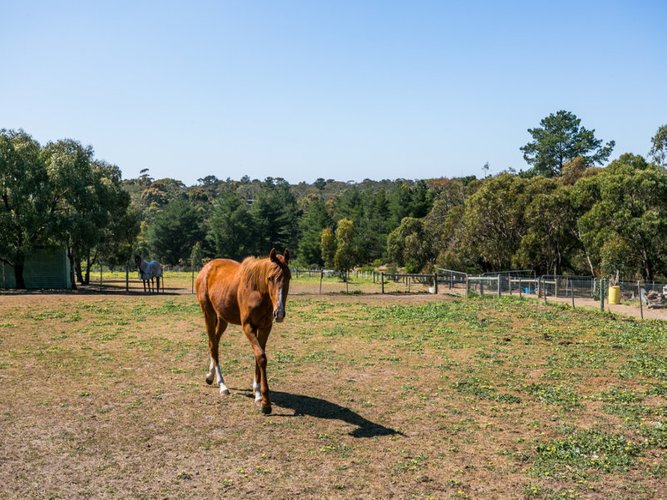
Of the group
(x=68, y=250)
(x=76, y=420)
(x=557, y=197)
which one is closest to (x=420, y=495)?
(x=76, y=420)

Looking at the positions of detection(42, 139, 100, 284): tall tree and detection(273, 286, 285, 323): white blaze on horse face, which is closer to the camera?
detection(273, 286, 285, 323): white blaze on horse face

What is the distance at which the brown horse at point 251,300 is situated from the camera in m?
9.70

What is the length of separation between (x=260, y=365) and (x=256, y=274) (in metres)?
1.68

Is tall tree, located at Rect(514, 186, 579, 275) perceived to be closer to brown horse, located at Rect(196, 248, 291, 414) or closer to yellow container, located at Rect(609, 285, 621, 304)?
yellow container, located at Rect(609, 285, 621, 304)

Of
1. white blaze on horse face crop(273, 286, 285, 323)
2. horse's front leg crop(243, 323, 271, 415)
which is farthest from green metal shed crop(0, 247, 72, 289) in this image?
white blaze on horse face crop(273, 286, 285, 323)

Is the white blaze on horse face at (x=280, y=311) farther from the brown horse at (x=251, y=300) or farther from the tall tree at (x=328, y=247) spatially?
the tall tree at (x=328, y=247)

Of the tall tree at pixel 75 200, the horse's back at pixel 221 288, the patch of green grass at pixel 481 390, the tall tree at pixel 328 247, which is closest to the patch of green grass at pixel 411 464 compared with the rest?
the patch of green grass at pixel 481 390

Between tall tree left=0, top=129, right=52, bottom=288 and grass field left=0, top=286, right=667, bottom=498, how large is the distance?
64.6ft

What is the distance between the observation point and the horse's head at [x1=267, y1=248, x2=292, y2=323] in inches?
369

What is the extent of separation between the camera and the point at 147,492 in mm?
6617

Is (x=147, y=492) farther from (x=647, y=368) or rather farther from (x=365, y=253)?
(x=365, y=253)

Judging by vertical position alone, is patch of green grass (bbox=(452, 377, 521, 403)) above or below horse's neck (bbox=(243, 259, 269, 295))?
below

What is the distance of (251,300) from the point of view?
33.7ft

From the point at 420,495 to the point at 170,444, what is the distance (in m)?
3.76
